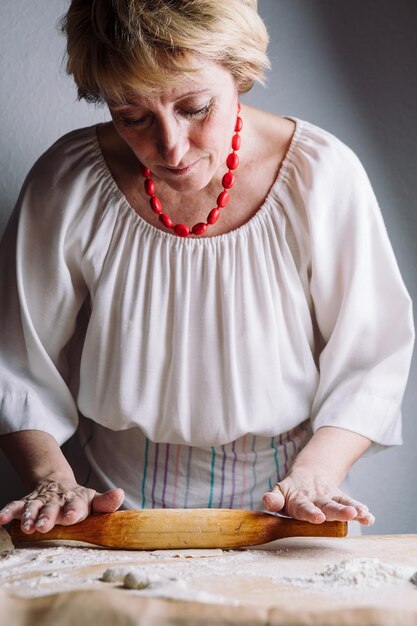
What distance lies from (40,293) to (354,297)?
535 mm

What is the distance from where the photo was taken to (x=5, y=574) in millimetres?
1057

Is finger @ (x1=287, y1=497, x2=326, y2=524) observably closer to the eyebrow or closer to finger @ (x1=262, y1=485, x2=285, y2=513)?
finger @ (x1=262, y1=485, x2=285, y2=513)

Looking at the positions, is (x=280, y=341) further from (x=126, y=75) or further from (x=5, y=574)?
(x=5, y=574)

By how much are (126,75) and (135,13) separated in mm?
85

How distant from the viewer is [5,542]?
1217 millimetres

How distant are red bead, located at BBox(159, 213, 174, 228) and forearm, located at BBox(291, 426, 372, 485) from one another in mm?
420

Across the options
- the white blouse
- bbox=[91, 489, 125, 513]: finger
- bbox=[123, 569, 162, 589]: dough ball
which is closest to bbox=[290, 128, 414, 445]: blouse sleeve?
the white blouse

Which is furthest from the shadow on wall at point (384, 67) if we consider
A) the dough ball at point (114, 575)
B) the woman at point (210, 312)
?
the dough ball at point (114, 575)

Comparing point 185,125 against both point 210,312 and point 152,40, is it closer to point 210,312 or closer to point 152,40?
point 152,40

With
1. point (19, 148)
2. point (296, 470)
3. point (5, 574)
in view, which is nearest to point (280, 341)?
point (296, 470)

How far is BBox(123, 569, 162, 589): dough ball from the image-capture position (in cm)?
90

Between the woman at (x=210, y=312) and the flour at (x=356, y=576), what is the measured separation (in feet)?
1.24

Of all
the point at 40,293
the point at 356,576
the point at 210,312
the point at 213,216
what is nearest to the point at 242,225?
the point at 213,216

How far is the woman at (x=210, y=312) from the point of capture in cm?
150
